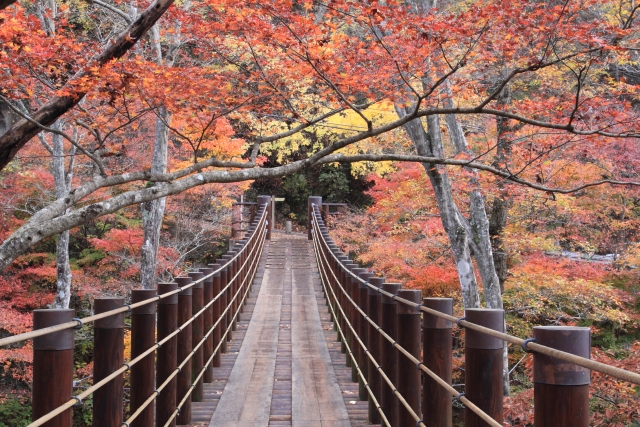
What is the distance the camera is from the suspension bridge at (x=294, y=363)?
175 centimetres

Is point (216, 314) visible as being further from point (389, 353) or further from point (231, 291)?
point (389, 353)

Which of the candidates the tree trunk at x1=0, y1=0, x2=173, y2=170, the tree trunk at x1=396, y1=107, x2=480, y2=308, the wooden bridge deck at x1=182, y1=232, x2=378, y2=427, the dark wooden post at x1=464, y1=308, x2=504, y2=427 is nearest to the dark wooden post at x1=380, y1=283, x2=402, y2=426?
the wooden bridge deck at x1=182, y1=232, x2=378, y2=427

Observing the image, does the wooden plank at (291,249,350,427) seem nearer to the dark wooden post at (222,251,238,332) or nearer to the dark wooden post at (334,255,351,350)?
the dark wooden post at (334,255,351,350)

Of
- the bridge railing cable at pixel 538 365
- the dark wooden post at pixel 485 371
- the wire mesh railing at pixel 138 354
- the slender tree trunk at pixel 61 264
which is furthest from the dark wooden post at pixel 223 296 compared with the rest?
the slender tree trunk at pixel 61 264

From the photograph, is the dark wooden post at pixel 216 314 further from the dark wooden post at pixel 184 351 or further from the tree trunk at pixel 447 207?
the tree trunk at pixel 447 207

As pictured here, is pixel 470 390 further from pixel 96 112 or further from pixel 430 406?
pixel 96 112

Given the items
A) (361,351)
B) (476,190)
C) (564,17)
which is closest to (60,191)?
(476,190)

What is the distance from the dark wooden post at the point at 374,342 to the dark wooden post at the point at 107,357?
1965 millimetres

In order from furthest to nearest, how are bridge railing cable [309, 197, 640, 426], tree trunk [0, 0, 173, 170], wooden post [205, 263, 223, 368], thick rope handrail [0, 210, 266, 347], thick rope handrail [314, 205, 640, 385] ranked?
wooden post [205, 263, 223, 368] < tree trunk [0, 0, 173, 170] < thick rope handrail [0, 210, 266, 347] < bridge railing cable [309, 197, 640, 426] < thick rope handrail [314, 205, 640, 385]

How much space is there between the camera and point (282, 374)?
5.81m

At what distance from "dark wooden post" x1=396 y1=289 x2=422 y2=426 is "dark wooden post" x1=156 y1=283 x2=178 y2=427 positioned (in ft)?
4.91

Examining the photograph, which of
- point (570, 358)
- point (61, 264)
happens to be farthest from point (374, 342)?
point (61, 264)

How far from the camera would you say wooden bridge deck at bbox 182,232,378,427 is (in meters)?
4.49

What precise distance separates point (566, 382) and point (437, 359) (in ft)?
4.19
